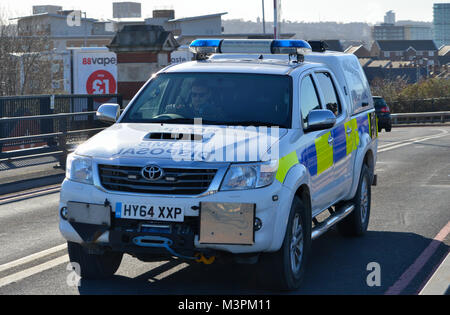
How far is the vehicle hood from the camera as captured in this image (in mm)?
6441

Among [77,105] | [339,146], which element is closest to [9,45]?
[77,105]

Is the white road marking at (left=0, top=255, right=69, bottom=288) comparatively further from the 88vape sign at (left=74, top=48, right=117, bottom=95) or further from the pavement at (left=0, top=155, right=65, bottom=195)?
the 88vape sign at (left=74, top=48, right=117, bottom=95)

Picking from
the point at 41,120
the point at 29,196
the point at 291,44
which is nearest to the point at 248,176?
the point at 291,44

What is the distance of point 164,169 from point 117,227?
22.7 inches

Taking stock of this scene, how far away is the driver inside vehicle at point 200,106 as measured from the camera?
24.6 ft

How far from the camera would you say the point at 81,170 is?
21.8 ft

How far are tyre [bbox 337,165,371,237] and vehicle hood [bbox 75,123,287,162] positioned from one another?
260 centimetres

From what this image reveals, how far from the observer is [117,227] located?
6418mm

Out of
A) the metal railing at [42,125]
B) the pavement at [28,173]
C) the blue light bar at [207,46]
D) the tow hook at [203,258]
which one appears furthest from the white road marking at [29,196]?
the tow hook at [203,258]

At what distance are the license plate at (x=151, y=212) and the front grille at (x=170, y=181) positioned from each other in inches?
4.9

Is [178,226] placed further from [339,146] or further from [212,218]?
[339,146]

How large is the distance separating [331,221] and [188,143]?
221cm

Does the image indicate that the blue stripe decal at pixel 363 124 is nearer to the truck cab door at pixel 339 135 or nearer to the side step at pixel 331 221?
the truck cab door at pixel 339 135

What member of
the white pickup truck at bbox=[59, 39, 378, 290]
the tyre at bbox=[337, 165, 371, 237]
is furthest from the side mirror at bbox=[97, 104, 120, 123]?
the tyre at bbox=[337, 165, 371, 237]
